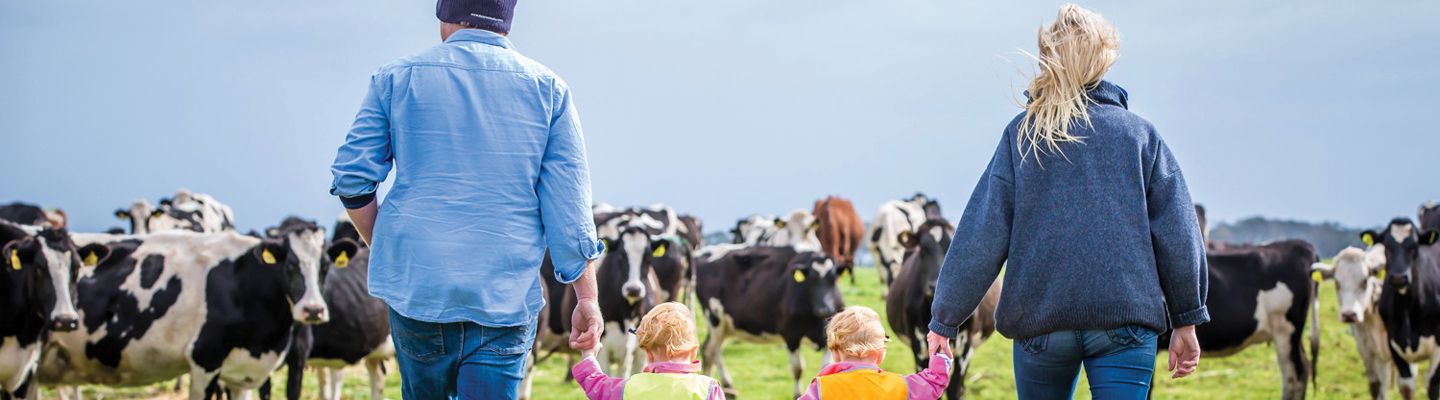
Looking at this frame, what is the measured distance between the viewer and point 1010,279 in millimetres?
2826

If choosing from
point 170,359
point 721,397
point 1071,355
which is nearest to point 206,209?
point 170,359

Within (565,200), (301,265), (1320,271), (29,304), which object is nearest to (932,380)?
(565,200)

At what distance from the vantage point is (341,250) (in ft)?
24.5

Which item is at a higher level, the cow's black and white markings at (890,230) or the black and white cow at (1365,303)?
the black and white cow at (1365,303)

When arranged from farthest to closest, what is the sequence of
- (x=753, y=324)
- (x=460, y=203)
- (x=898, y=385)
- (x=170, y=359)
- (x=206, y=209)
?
(x=206, y=209)
(x=753, y=324)
(x=170, y=359)
(x=898, y=385)
(x=460, y=203)

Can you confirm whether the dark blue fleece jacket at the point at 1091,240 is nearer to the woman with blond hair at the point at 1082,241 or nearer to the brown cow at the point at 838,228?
the woman with blond hair at the point at 1082,241

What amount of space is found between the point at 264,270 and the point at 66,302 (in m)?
1.26

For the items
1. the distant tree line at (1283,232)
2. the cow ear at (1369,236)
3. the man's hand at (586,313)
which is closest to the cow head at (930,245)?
the cow ear at (1369,236)

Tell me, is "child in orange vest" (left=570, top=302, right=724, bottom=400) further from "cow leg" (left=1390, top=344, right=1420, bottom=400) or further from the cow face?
"cow leg" (left=1390, top=344, right=1420, bottom=400)

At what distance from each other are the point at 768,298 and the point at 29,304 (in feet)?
20.6

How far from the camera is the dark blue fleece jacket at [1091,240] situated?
2682 mm

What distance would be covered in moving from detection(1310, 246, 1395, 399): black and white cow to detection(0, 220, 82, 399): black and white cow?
379 inches

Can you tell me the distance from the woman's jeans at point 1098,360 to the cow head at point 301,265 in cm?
558

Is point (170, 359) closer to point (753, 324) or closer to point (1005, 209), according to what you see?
point (753, 324)
